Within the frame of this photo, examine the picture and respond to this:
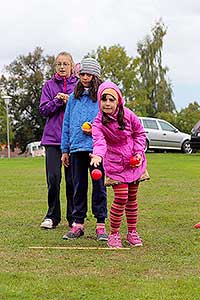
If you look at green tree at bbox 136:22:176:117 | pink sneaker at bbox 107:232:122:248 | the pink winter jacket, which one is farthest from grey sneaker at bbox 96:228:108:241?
green tree at bbox 136:22:176:117

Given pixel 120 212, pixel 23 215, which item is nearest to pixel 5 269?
pixel 120 212

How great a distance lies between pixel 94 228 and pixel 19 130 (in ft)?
178

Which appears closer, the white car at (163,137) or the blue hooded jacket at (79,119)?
the blue hooded jacket at (79,119)

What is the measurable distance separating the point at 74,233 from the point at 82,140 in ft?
3.13

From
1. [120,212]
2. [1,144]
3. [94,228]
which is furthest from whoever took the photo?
[1,144]

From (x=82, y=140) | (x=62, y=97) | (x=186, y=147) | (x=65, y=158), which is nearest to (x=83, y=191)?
(x=65, y=158)

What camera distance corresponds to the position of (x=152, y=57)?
55281 millimetres

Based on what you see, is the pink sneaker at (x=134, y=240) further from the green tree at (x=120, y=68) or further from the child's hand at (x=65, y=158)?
the green tree at (x=120, y=68)

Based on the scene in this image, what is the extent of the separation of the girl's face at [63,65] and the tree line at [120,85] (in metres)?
39.1

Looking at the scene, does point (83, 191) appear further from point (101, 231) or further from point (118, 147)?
point (118, 147)

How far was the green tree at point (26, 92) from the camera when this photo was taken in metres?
60.7

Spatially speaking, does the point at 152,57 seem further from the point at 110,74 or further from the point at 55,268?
the point at 55,268

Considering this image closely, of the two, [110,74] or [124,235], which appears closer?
[124,235]

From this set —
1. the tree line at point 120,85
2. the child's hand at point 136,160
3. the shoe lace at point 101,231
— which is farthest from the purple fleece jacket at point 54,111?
the tree line at point 120,85
